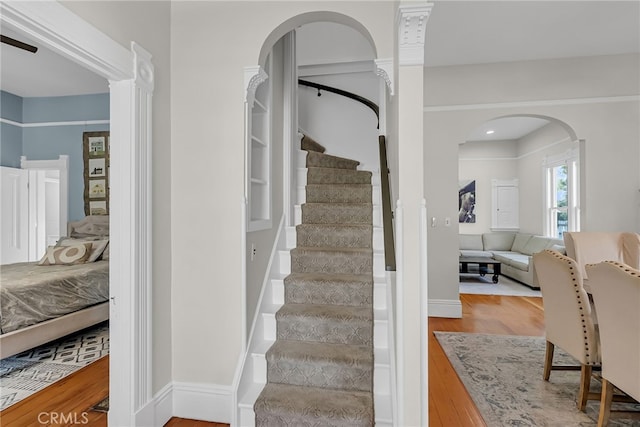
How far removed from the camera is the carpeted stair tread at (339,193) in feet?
11.7

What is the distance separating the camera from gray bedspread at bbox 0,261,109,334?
108 inches

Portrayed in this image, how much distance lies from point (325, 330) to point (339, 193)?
1594 millimetres

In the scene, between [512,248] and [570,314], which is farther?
[512,248]

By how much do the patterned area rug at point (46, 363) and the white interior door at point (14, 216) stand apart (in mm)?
2437

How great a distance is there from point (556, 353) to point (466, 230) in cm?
521

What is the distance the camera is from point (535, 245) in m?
6.32

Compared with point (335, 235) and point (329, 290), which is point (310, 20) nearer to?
Result: point (335, 235)

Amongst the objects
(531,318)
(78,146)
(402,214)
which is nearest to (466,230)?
(531,318)

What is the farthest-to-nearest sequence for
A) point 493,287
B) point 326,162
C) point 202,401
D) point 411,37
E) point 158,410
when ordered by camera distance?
point 493,287
point 326,162
point 202,401
point 158,410
point 411,37

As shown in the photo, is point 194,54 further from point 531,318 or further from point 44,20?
point 531,318

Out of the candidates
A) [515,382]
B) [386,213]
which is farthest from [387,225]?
[515,382]

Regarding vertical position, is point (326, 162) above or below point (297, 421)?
above

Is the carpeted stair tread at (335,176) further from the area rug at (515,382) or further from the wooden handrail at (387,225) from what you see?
the area rug at (515,382)

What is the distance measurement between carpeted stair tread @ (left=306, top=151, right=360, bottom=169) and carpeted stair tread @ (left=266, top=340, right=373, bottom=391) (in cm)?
215
